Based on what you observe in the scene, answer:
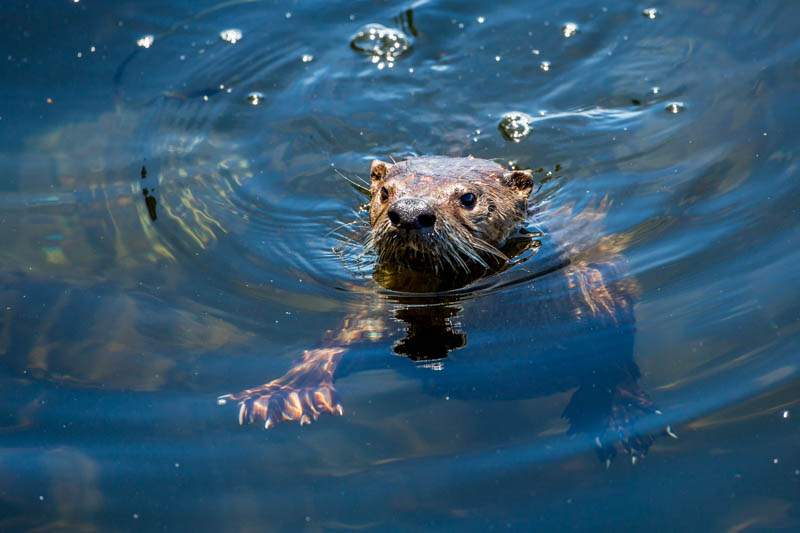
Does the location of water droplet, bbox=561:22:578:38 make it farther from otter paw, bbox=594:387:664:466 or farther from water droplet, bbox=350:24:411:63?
otter paw, bbox=594:387:664:466

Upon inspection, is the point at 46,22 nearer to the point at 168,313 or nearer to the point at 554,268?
the point at 168,313

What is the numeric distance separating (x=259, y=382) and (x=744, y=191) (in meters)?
3.36

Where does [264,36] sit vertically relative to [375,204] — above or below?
above

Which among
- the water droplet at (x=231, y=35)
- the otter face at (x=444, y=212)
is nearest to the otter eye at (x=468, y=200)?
the otter face at (x=444, y=212)

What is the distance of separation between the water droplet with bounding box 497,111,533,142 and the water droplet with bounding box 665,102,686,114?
3.70ft

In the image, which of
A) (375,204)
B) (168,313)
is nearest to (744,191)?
(375,204)

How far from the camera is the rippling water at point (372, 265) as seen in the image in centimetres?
363

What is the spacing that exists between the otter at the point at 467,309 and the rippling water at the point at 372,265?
4 centimetres

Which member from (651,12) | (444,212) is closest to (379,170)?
(444,212)

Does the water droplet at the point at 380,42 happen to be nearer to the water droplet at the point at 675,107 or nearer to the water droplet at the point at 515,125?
the water droplet at the point at 515,125

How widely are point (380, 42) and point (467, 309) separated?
3.92m

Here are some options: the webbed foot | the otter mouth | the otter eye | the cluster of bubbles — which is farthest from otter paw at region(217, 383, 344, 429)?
the cluster of bubbles

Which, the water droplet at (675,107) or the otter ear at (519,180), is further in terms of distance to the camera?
the water droplet at (675,107)

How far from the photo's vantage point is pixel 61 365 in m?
4.40
